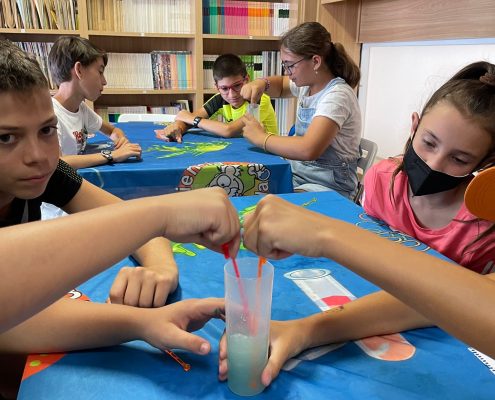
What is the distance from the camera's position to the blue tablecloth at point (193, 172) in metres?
1.60

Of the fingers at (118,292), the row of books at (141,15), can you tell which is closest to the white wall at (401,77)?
the row of books at (141,15)

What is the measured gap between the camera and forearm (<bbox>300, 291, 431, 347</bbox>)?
2.11ft

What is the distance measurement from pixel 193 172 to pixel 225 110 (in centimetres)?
123

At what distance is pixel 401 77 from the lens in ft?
8.93

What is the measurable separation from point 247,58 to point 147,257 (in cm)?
290

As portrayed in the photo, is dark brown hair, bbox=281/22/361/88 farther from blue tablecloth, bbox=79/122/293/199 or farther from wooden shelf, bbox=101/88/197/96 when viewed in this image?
wooden shelf, bbox=101/88/197/96

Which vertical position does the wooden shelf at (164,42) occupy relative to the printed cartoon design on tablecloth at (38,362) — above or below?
above

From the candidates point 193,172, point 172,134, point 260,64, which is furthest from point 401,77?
point 193,172

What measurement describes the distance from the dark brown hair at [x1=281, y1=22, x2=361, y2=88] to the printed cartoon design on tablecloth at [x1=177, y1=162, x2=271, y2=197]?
66 centimetres

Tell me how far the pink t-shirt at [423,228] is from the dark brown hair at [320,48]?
0.90m

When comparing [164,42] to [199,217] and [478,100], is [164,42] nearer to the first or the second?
[478,100]

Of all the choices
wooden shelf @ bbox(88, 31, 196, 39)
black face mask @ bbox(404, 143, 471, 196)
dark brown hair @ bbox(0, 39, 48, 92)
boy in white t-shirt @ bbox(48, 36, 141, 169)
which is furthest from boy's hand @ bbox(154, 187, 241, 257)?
wooden shelf @ bbox(88, 31, 196, 39)

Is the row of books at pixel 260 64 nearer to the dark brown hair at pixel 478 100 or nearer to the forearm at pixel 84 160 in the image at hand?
the forearm at pixel 84 160

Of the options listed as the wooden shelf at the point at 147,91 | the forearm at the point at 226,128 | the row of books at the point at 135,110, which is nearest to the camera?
the forearm at the point at 226,128
